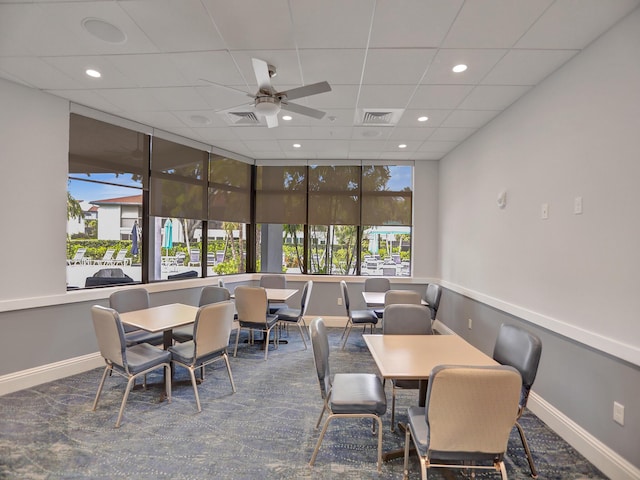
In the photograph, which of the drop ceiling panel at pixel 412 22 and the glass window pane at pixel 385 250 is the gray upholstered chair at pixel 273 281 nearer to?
the glass window pane at pixel 385 250

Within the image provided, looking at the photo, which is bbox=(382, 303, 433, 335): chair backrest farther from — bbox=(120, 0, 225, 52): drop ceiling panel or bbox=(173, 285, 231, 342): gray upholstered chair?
bbox=(120, 0, 225, 52): drop ceiling panel

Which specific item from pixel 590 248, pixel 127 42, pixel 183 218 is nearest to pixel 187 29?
pixel 127 42

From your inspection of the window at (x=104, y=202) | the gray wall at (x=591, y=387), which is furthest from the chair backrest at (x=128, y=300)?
the gray wall at (x=591, y=387)

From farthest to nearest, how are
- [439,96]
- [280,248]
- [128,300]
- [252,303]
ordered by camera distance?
[280,248] → [252,303] → [128,300] → [439,96]

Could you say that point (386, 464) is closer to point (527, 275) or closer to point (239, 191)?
point (527, 275)

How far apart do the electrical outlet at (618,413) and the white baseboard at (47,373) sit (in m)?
4.99

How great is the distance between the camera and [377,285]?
5.47 metres

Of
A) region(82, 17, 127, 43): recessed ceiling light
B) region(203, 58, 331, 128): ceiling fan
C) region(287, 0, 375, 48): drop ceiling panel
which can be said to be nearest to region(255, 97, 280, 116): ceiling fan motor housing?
region(203, 58, 331, 128): ceiling fan

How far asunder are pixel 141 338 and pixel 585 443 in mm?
4044

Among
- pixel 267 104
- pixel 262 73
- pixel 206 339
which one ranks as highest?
pixel 262 73

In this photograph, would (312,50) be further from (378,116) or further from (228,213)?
(228,213)

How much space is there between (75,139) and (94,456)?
3366 millimetres

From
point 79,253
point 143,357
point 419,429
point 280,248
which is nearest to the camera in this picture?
point 419,429

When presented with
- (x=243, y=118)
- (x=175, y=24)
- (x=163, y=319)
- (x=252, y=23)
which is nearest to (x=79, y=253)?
(x=163, y=319)
